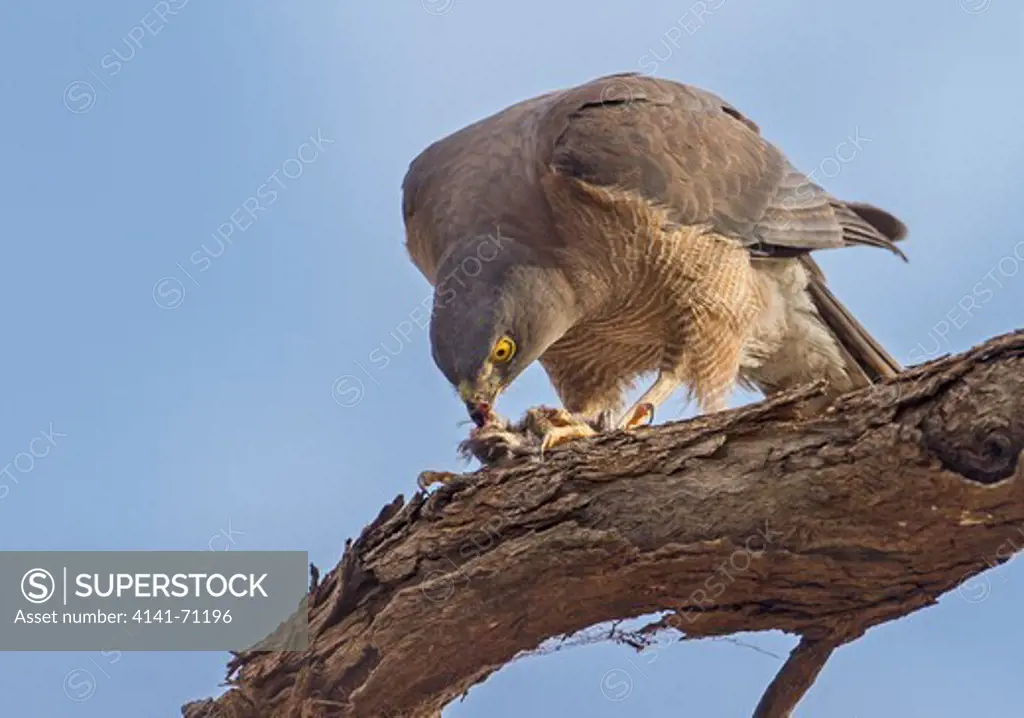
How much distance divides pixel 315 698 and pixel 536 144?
9.06 feet

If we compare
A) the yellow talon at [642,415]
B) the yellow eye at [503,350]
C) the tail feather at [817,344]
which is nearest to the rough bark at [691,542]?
the yellow eye at [503,350]

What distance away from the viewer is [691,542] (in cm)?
422

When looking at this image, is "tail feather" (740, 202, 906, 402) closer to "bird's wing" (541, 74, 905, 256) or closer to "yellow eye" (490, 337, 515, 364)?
"bird's wing" (541, 74, 905, 256)

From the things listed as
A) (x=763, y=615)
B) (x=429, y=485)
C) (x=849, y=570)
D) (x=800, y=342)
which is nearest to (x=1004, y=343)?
(x=849, y=570)

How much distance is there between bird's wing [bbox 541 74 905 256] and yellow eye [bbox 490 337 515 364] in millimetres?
909

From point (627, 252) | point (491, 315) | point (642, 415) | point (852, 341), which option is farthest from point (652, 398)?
point (852, 341)

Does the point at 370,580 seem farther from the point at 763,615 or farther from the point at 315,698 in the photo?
the point at 763,615

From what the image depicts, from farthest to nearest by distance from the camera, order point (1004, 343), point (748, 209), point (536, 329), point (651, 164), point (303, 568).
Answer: point (748, 209) < point (651, 164) < point (536, 329) < point (303, 568) < point (1004, 343)

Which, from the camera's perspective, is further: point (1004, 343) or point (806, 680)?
point (806, 680)

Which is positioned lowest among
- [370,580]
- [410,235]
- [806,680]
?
[806,680]

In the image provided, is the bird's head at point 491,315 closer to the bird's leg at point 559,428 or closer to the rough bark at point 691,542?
the bird's leg at point 559,428

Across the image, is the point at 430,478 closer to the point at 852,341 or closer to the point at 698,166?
the point at 698,166

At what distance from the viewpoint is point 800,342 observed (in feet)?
22.3

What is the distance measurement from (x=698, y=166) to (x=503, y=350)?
156cm
